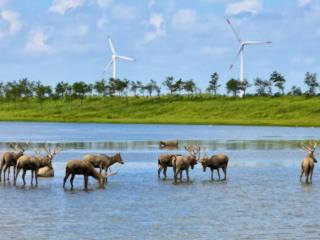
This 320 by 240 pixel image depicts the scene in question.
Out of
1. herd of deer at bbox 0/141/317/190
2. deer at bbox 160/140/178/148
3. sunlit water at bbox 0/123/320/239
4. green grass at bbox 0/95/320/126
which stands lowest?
sunlit water at bbox 0/123/320/239

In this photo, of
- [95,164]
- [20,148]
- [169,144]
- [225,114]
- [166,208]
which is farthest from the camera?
[225,114]

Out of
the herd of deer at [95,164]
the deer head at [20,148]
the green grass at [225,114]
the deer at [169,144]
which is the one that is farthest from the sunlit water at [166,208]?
the green grass at [225,114]

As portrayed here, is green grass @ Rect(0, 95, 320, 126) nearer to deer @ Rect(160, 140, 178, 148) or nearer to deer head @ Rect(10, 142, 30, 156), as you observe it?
deer @ Rect(160, 140, 178, 148)

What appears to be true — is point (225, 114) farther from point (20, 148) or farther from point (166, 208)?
point (166, 208)

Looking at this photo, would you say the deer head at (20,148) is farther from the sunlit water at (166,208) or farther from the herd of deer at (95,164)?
the sunlit water at (166,208)

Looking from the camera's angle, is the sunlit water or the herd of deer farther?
the herd of deer

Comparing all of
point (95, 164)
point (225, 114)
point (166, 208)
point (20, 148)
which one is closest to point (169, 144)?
point (20, 148)

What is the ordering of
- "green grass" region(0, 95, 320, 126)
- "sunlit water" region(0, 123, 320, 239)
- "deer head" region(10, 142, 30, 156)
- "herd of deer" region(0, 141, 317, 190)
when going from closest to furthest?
"sunlit water" region(0, 123, 320, 239) → "herd of deer" region(0, 141, 317, 190) → "deer head" region(10, 142, 30, 156) → "green grass" region(0, 95, 320, 126)

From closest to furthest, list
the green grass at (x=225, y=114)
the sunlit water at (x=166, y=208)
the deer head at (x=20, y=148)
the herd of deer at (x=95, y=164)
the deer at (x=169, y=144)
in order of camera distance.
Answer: the sunlit water at (x=166, y=208) < the herd of deer at (x=95, y=164) < the deer head at (x=20, y=148) < the deer at (x=169, y=144) < the green grass at (x=225, y=114)

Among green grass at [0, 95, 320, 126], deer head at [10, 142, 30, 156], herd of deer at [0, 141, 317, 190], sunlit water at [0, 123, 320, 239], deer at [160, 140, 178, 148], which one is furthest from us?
green grass at [0, 95, 320, 126]

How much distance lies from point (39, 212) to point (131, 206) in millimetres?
3991

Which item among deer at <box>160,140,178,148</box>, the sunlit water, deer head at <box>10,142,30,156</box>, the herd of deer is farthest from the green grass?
the sunlit water

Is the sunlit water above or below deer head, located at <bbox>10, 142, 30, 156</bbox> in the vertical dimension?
below

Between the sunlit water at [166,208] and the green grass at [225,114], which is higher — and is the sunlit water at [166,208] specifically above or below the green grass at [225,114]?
below
